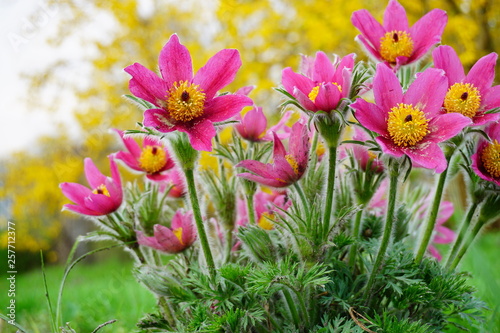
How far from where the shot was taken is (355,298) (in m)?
0.97

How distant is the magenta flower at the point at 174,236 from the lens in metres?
1.03

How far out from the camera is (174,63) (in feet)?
3.05

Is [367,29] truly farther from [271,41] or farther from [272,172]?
[271,41]

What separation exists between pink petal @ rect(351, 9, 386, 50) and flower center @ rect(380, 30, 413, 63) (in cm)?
2

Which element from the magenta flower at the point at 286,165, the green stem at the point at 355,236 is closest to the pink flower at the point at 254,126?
the magenta flower at the point at 286,165

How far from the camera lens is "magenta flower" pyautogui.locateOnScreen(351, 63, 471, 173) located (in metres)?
0.80

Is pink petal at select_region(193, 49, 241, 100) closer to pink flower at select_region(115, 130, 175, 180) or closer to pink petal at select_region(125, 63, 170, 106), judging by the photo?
pink petal at select_region(125, 63, 170, 106)

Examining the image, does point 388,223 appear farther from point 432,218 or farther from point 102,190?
point 102,190

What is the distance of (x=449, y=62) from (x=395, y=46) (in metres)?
0.12

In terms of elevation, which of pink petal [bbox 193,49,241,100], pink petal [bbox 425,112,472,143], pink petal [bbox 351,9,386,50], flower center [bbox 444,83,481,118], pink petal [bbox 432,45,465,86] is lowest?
pink petal [bbox 425,112,472,143]

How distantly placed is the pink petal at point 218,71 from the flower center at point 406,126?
0.31m

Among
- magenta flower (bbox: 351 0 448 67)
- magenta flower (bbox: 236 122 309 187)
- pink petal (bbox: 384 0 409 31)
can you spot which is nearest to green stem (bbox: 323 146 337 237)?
magenta flower (bbox: 236 122 309 187)

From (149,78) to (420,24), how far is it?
24.1 inches

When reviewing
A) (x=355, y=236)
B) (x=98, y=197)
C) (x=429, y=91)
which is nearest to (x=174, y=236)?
(x=98, y=197)
